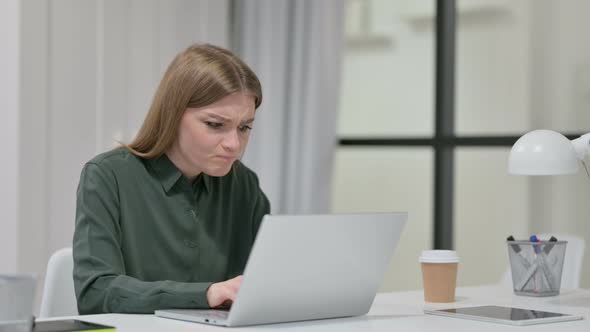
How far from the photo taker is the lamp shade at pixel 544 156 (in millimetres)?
1901

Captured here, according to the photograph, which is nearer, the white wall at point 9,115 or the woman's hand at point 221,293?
the woman's hand at point 221,293

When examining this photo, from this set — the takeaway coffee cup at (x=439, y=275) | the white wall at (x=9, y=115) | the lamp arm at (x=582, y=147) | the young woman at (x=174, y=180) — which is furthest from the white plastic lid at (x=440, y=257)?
the white wall at (x=9, y=115)

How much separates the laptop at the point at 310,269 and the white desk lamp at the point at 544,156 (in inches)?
16.0

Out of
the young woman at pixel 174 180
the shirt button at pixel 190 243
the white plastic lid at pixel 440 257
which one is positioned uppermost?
the young woman at pixel 174 180

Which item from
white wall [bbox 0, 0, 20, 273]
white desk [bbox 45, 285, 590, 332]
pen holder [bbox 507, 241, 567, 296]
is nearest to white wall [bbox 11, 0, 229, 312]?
white wall [bbox 0, 0, 20, 273]

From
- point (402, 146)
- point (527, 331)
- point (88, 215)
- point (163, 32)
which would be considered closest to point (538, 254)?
point (527, 331)

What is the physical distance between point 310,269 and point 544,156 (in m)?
0.64

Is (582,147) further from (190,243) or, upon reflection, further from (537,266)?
(190,243)

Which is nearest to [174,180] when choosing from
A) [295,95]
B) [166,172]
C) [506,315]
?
[166,172]

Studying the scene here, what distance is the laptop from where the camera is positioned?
146 cm

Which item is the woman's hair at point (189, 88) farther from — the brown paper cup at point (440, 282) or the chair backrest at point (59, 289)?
the brown paper cup at point (440, 282)

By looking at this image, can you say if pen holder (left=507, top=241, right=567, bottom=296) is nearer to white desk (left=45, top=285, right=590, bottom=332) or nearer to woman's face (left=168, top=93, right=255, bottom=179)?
white desk (left=45, top=285, right=590, bottom=332)

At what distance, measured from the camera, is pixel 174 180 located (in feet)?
6.63

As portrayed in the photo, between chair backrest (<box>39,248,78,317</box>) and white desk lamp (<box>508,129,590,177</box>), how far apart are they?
38.7 inches
